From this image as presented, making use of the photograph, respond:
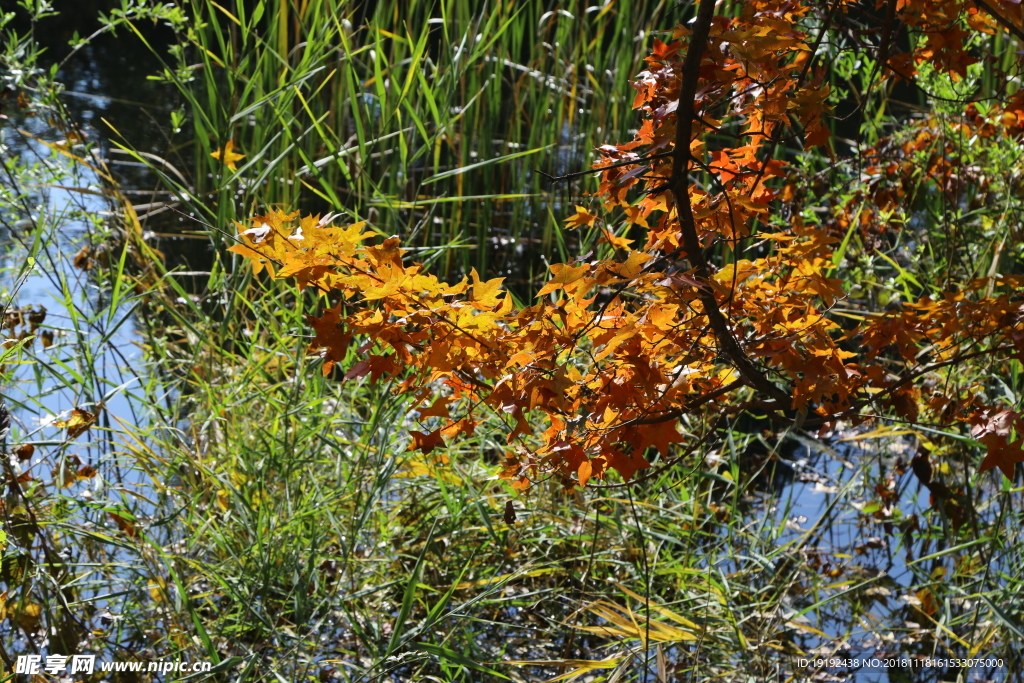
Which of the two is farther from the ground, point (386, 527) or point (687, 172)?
point (687, 172)

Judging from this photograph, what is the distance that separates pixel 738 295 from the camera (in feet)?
4.52

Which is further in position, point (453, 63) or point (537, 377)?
point (453, 63)

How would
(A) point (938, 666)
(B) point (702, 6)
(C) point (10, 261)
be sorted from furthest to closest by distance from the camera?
(C) point (10, 261) → (A) point (938, 666) → (B) point (702, 6)

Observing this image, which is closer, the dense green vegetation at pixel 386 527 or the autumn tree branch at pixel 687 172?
the autumn tree branch at pixel 687 172

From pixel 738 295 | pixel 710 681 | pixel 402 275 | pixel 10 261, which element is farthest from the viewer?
pixel 10 261

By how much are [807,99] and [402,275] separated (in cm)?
58

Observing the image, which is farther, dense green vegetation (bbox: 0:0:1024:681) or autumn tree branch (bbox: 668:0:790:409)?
dense green vegetation (bbox: 0:0:1024:681)

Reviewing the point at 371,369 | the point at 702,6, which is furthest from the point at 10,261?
the point at 702,6

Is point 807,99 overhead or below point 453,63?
below

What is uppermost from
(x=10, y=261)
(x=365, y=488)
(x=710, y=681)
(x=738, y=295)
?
(x=10, y=261)

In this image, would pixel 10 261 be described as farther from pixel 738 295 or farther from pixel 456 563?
pixel 738 295

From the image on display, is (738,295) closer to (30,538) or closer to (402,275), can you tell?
(402,275)

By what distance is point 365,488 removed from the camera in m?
1.81

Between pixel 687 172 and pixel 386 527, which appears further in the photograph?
pixel 386 527
